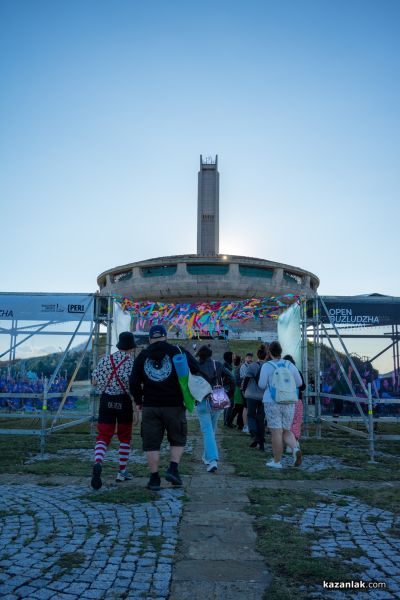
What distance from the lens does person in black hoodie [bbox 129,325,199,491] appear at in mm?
5254

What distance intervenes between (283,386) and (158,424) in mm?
2123

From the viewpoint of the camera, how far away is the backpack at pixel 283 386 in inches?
259

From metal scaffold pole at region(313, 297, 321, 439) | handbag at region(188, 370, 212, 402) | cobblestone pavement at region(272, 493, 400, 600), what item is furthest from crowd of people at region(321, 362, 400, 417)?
cobblestone pavement at region(272, 493, 400, 600)

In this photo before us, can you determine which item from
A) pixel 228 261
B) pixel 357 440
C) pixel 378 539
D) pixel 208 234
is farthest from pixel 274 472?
pixel 208 234

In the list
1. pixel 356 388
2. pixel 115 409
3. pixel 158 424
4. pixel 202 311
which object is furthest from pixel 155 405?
pixel 202 311

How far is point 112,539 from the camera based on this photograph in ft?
11.4

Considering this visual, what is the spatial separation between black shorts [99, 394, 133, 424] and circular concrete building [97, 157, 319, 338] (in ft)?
121

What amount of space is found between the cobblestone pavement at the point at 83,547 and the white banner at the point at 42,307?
5493mm

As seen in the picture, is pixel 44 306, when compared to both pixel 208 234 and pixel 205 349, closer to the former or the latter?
pixel 205 349

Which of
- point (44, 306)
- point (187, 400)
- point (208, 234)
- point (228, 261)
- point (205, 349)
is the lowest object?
point (187, 400)

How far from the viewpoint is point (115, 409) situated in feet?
18.4

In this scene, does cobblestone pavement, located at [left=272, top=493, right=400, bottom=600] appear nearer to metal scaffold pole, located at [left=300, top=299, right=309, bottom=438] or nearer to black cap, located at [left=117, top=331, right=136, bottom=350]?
black cap, located at [left=117, top=331, right=136, bottom=350]

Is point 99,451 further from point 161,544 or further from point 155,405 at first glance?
point 161,544

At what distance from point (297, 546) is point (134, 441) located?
20.0 feet
